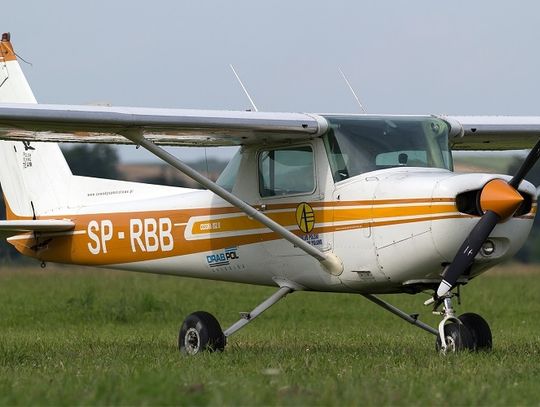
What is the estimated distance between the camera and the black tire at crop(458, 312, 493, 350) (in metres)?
11.7

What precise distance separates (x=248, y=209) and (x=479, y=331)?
99.3 inches

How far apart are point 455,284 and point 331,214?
147cm

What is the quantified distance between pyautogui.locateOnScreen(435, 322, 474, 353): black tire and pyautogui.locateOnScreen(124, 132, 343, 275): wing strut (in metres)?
1.24

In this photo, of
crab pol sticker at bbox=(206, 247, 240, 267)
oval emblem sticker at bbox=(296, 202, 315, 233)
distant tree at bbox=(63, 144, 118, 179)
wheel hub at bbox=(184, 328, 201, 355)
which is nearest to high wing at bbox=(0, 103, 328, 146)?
oval emblem sticker at bbox=(296, 202, 315, 233)

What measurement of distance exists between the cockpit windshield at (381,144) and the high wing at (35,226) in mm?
4189

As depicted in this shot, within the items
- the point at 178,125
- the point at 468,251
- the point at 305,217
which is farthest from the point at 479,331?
the point at 178,125

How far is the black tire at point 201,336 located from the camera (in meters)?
12.1

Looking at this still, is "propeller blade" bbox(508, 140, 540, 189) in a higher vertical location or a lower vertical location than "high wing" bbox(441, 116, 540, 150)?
lower

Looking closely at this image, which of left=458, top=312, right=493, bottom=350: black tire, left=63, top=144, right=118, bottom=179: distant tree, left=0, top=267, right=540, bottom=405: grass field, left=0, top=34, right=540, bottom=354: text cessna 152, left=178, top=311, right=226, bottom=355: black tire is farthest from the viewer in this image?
left=63, top=144, right=118, bottom=179: distant tree

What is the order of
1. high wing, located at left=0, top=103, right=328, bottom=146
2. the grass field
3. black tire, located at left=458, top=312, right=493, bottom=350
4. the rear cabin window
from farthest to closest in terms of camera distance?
the rear cabin window, black tire, located at left=458, top=312, right=493, bottom=350, high wing, located at left=0, top=103, right=328, bottom=146, the grass field

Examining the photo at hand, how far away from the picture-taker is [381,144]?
1152 centimetres

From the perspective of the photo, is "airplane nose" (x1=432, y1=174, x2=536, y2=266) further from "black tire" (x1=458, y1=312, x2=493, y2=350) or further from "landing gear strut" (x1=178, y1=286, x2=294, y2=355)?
"landing gear strut" (x1=178, y1=286, x2=294, y2=355)

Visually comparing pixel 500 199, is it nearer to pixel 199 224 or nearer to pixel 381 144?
pixel 381 144

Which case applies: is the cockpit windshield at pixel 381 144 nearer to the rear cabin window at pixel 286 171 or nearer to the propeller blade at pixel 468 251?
the rear cabin window at pixel 286 171
